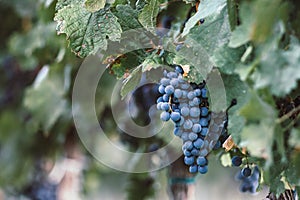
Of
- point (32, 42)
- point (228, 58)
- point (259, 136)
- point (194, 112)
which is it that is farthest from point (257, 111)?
point (32, 42)

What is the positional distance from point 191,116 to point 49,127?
1.14m

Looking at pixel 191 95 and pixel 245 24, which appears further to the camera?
pixel 191 95

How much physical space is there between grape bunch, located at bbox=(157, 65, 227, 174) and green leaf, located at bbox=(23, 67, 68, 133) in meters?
0.95

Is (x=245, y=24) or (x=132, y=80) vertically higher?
(x=245, y=24)

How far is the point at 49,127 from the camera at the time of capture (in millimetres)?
1986

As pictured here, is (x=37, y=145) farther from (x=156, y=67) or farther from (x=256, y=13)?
(x=256, y=13)

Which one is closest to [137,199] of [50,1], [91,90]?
[91,90]

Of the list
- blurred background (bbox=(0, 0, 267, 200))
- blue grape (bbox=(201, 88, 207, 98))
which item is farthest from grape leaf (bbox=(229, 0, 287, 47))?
blurred background (bbox=(0, 0, 267, 200))

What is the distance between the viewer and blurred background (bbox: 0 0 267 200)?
1779 mm

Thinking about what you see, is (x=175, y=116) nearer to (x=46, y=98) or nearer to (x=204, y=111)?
(x=204, y=111)

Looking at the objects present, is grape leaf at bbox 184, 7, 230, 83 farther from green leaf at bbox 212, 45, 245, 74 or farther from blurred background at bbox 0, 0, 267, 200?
blurred background at bbox 0, 0, 267, 200

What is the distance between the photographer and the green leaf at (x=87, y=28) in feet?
3.17

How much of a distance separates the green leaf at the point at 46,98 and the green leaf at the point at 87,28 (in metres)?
0.86

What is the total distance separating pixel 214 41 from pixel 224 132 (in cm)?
18
